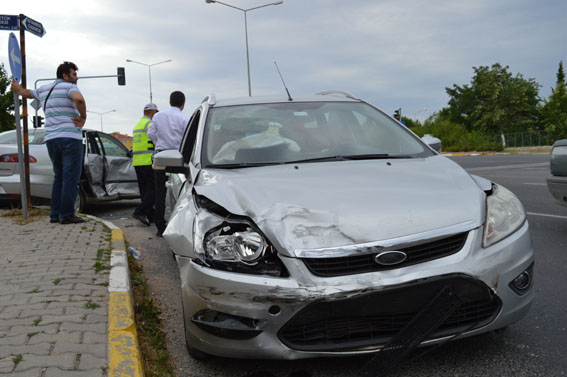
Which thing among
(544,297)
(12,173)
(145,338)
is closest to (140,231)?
(12,173)

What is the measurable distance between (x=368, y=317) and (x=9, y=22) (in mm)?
7222


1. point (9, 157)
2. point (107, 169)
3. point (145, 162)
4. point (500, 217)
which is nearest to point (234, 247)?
point (500, 217)

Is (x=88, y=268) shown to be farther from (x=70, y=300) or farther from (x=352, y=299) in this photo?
(x=352, y=299)

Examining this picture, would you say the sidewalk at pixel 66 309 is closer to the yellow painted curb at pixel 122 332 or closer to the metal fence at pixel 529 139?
the yellow painted curb at pixel 122 332

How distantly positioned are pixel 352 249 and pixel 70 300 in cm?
220

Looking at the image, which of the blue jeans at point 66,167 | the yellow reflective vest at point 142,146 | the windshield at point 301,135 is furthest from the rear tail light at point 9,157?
the windshield at point 301,135

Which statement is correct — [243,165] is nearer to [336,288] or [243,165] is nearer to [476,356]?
[336,288]

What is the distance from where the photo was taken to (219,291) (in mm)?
2441

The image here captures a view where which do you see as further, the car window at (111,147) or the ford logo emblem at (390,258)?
the car window at (111,147)

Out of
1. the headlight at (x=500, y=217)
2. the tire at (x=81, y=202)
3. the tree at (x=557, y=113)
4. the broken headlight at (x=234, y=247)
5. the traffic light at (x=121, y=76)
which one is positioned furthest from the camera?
the tree at (x=557, y=113)

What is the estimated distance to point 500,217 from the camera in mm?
2691

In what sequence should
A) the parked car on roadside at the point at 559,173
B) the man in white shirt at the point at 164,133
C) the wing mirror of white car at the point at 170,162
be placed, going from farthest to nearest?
the man in white shirt at the point at 164,133, the parked car on roadside at the point at 559,173, the wing mirror of white car at the point at 170,162

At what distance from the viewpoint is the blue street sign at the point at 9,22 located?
7.52 m

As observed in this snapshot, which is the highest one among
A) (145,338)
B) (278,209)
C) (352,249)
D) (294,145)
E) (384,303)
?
(294,145)
